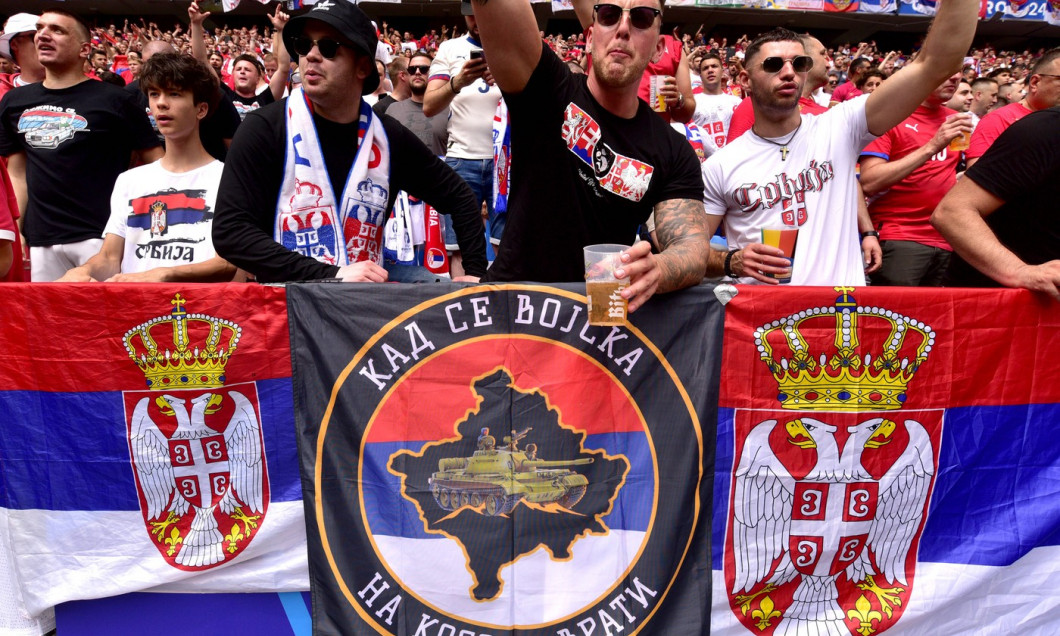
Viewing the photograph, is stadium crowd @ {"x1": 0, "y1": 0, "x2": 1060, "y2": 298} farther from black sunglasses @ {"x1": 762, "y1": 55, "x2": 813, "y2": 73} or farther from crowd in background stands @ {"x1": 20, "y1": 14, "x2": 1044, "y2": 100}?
crowd in background stands @ {"x1": 20, "y1": 14, "x2": 1044, "y2": 100}

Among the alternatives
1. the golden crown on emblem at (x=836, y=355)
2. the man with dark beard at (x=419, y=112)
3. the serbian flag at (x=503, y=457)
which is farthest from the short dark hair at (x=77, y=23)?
the golden crown on emblem at (x=836, y=355)

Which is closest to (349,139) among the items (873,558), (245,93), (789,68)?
(789,68)

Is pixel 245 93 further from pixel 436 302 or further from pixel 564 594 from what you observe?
pixel 564 594

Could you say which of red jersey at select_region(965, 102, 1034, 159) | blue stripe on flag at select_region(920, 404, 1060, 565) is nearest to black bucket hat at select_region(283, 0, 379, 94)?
blue stripe on flag at select_region(920, 404, 1060, 565)

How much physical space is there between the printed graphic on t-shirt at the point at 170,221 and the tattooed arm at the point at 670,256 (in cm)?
205

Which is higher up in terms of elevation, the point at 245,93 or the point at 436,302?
the point at 245,93

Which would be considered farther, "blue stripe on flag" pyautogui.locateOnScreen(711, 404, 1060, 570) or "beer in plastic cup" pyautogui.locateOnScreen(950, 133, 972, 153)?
"beer in plastic cup" pyautogui.locateOnScreen(950, 133, 972, 153)

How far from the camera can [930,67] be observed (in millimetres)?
3008

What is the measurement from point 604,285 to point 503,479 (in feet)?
2.47

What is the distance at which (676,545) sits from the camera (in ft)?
7.94

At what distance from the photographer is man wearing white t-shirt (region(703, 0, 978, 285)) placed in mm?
3293

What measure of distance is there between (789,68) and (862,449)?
1.78 meters

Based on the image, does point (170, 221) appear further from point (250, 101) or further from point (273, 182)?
point (250, 101)

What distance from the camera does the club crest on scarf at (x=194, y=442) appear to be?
242 centimetres
